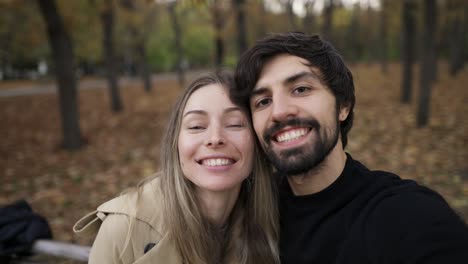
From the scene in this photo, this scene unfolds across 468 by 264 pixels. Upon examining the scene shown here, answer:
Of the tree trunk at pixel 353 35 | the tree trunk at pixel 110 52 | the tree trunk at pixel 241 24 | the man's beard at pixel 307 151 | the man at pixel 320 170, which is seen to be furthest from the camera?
the tree trunk at pixel 353 35

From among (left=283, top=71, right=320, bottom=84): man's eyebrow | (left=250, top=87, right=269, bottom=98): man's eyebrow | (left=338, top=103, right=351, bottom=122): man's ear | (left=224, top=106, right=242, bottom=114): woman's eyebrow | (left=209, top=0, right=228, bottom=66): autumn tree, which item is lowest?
(left=338, top=103, right=351, bottom=122): man's ear

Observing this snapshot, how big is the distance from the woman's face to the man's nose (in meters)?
0.24

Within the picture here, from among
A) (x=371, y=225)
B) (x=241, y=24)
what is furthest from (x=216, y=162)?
(x=241, y=24)

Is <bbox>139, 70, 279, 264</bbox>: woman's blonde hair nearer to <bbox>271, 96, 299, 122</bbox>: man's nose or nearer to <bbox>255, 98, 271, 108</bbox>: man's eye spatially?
<bbox>255, 98, 271, 108</bbox>: man's eye

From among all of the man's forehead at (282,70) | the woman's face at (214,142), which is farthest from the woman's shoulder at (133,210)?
the man's forehead at (282,70)

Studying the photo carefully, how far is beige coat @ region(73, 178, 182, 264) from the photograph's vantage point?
2049 mm

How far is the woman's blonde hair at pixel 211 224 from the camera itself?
2.16 metres

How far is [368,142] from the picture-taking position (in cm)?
812

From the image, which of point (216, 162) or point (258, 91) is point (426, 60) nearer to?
point (258, 91)

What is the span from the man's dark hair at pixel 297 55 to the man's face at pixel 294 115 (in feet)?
0.12

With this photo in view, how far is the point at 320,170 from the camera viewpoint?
2104mm

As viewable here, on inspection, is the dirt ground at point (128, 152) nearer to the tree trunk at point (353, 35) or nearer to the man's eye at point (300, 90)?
the man's eye at point (300, 90)

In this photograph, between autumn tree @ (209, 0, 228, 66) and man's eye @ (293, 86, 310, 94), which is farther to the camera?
autumn tree @ (209, 0, 228, 66)

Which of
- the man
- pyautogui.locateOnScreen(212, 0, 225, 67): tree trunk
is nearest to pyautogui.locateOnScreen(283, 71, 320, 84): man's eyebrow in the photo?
the man
